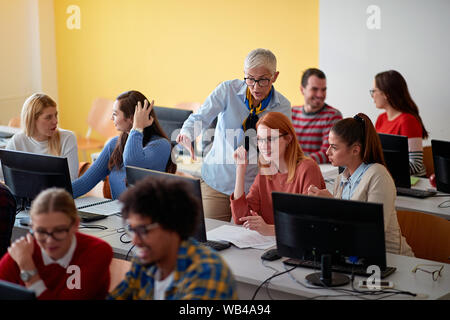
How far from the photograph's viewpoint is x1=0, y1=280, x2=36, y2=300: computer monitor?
1983mm

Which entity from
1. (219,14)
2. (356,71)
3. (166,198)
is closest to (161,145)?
(166,198)

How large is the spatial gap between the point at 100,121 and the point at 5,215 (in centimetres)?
427

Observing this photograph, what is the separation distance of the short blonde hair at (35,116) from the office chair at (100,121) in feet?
9.17

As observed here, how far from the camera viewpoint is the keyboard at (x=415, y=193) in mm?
4207

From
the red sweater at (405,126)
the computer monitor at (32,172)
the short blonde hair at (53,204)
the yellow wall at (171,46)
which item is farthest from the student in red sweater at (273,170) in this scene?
the yellow wall at (171,46)

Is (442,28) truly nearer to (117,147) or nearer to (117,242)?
(117,147)

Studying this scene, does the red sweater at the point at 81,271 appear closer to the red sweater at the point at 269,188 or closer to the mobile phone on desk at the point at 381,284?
the mobile phone on desk at the point at 381,284

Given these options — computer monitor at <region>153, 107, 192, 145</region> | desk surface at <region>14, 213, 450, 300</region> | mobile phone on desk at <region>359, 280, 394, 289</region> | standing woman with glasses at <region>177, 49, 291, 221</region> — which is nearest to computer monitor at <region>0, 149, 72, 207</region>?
desk surface at <region>14, 213, 450, 300</region>

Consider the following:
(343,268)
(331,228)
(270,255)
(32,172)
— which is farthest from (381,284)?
(32,172)

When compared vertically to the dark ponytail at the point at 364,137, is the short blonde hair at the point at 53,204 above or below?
below

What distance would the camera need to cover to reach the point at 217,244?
10.3 feet

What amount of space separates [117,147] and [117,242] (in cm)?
93

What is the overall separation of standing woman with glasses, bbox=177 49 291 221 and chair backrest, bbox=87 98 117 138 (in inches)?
130

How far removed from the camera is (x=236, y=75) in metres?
6.35
